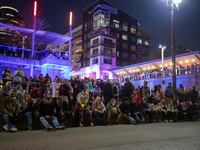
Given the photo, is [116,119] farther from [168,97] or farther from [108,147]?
[108,147]

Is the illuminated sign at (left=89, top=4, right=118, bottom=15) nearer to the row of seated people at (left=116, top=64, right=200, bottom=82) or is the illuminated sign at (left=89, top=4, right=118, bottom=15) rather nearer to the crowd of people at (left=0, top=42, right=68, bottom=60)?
the row of seated people at (left=116, top=64, right=200, bottom=82)

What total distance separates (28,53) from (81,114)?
1209 cm

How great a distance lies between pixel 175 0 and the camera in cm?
1334

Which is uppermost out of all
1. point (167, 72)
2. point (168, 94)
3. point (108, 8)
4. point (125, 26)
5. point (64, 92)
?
point (108, 8)

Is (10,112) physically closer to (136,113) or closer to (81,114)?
(81,114)

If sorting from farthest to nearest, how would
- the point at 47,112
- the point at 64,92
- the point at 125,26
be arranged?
the point at 125,26 → the point at 64,92 → the point at 47,112

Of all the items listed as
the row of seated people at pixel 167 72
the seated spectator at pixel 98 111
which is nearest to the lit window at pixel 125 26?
the row of seated people at pixel 167 72

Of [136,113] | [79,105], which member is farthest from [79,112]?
[136,113]

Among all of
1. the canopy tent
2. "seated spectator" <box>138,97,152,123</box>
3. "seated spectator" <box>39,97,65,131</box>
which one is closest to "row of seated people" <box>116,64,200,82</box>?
the canopy tent

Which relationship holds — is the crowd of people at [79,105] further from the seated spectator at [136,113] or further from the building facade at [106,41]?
the building facade at [106,41]

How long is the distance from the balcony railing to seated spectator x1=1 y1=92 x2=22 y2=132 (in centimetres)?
1095

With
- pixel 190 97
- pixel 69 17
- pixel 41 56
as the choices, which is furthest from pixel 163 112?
pixel 69 17

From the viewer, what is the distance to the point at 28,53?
19141mm

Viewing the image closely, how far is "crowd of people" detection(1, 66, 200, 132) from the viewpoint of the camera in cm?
818
